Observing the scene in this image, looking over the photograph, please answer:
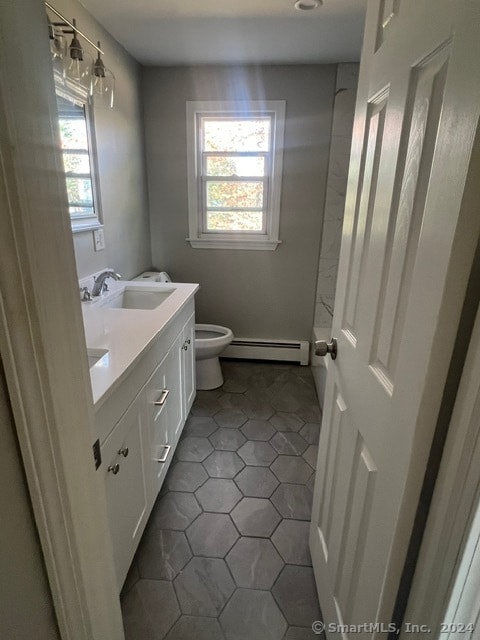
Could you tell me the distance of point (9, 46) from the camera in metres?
0.41

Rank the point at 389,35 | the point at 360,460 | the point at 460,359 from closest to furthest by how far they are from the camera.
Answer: the point at 460,359, the point at 389,35, the point at 360,460

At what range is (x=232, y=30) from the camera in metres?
2.05

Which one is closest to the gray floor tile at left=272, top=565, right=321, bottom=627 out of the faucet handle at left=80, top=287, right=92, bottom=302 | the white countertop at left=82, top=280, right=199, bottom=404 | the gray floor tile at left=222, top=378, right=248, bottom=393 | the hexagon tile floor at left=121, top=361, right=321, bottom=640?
the hexagon tile floor at left=121, top=361, right=321, bottom=640

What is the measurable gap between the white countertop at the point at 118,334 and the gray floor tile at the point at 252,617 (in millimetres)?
957

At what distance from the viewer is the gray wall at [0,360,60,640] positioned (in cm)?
51

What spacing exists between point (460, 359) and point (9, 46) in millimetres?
744

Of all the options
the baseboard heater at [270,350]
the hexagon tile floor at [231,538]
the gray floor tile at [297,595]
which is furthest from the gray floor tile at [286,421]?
the gray floor tile at [297,595]

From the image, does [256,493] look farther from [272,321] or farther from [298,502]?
[272,321]

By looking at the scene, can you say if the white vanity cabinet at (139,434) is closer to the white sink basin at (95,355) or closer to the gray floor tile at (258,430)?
the white sink basin at (95,355)

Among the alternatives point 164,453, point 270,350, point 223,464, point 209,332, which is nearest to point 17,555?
point 164,453

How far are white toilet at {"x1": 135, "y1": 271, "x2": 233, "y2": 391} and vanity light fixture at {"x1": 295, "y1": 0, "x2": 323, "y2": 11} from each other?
1843 mm

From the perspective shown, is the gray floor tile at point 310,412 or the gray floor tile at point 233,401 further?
the gray floor tile at point 233,401

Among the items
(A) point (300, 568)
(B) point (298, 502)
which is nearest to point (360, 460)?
(A) point (300, 568)

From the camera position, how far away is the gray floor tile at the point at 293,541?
1461mm
